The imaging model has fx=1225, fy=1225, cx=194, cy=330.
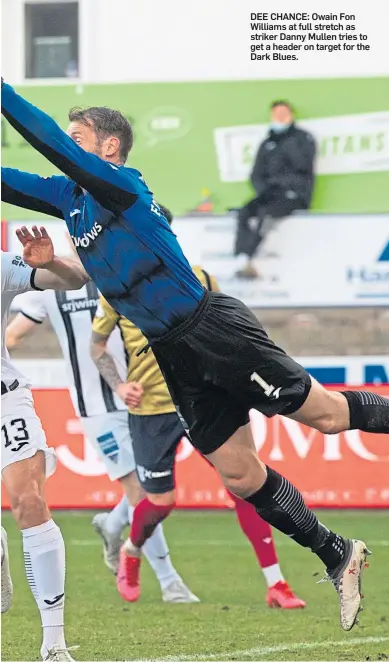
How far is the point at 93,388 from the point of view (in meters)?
7.16

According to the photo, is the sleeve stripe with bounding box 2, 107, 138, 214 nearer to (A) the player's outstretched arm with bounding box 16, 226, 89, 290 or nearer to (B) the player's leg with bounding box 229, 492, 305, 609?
(A) the player's outstretched arm with bounding box 16, 226, 89, 290

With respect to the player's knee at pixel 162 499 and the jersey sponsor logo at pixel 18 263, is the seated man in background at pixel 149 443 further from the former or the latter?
the jersey sponsor logo at pixel 18 263

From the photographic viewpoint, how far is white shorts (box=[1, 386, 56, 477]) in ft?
15.5

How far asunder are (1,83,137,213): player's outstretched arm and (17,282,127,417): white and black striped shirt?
9.03 feet

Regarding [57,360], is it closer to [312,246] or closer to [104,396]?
[312,246]

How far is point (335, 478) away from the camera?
30.0 ft

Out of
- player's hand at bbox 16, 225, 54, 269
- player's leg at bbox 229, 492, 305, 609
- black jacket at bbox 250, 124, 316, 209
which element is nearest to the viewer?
player's hand at bbox 16, 225, 54, 269

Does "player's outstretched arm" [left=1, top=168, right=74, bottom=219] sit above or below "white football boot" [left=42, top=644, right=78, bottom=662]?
above

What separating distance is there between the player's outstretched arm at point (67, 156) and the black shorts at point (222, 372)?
0.53 metres

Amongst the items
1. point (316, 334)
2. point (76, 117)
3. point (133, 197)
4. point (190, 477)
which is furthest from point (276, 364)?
point (316, 334)

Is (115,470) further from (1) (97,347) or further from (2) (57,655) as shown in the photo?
(2) (57,655)

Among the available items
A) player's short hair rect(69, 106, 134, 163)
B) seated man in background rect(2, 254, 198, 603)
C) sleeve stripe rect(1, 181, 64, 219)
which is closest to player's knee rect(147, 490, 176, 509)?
seated man in background rect(2, 254, 198, 603)

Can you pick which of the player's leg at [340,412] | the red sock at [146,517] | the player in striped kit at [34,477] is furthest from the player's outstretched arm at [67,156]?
the red sock at [146,517]

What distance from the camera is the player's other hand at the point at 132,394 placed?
612cm
